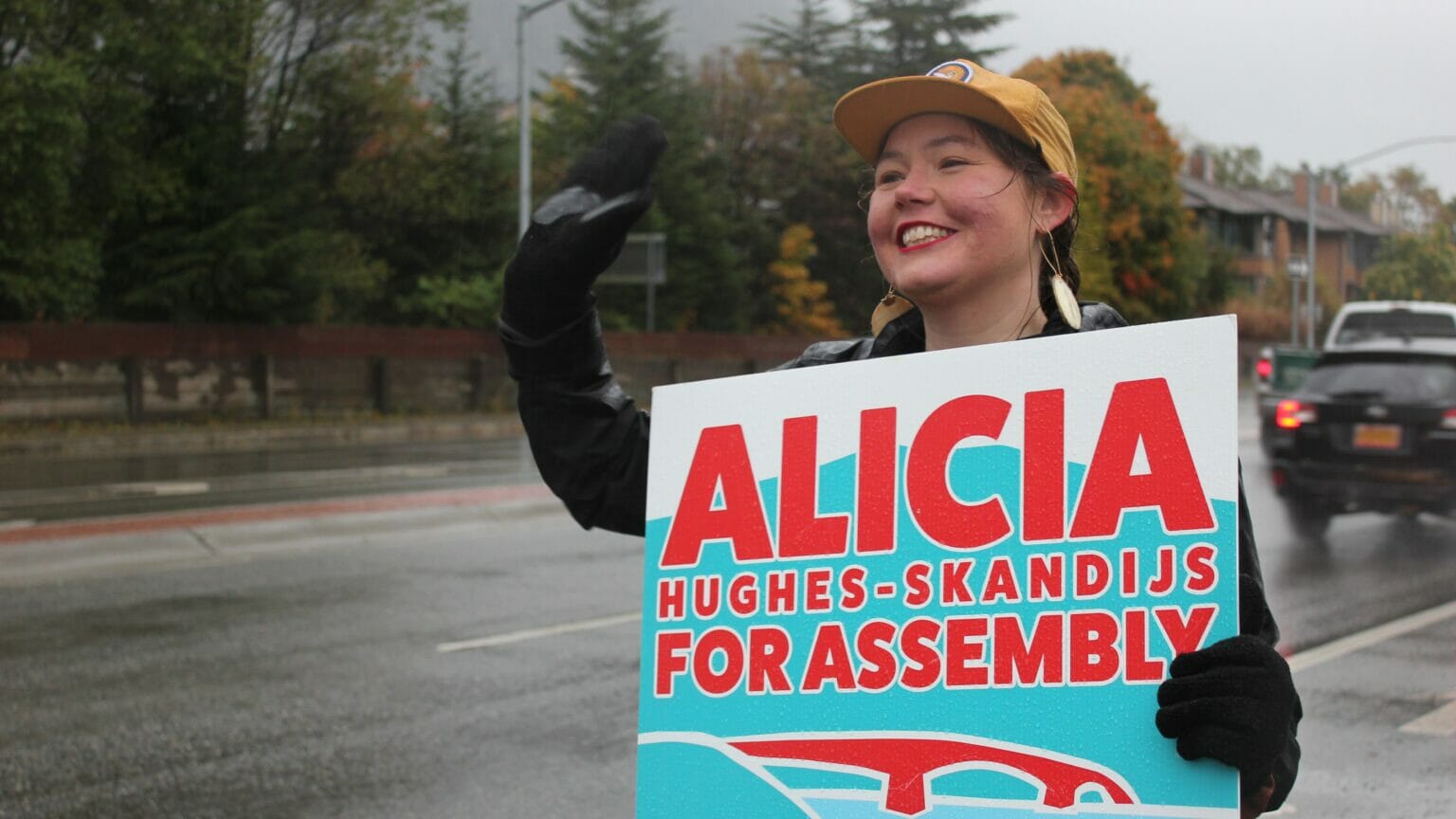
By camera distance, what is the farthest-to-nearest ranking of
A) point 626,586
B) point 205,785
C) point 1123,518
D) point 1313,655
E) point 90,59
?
point 90,59, point 626,586, point 1313,655, point 205,785, point 1123,518

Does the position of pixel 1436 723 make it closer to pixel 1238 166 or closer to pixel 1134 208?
pixel 1134 208

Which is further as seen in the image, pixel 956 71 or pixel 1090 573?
pixel 956 71

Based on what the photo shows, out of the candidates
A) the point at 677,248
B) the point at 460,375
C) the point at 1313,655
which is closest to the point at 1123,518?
the point at 1313,655

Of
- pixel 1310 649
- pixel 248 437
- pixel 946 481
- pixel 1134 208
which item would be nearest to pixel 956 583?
pixel 946 481

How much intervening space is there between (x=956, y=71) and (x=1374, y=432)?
11128 millimetres

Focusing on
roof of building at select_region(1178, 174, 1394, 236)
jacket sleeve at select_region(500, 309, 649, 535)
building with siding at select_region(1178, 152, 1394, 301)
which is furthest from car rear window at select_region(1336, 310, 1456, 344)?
roof of building at select_region(1178, 174, 1394, 236)

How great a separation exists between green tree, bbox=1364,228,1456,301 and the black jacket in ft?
53.8

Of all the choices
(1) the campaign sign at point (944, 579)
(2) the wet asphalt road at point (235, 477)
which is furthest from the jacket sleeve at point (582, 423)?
(2) the wet asphalt road at point (235, 477)

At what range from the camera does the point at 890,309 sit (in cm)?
226

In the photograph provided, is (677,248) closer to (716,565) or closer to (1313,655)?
(1313,655)

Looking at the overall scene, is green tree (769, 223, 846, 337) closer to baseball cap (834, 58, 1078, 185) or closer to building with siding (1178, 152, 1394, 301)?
building with siding (1178, 152, 1394, 301)

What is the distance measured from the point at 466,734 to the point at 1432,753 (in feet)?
12.5

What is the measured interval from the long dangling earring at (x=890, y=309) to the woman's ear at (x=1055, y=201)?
0.25m

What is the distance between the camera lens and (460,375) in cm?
3150
